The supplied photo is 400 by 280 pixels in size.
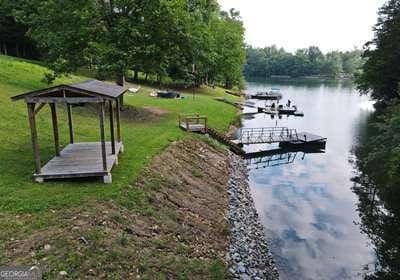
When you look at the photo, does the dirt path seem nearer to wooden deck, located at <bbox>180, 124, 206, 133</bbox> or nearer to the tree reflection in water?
the tree reflection in water

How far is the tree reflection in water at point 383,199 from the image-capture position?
46.1 feet

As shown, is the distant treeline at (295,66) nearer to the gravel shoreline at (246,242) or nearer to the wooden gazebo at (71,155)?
the gravel shoreline at (246,242)

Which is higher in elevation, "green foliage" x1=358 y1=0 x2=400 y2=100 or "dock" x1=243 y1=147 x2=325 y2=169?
"green foliage" x1=358 y1=0 x2=400 y2=100

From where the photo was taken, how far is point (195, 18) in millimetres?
28859

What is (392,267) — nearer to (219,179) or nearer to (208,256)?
(208,256)

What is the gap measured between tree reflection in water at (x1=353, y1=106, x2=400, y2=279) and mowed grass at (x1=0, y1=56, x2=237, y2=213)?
973 centimetres

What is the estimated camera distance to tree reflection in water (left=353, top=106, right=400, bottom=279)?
14.1 meters

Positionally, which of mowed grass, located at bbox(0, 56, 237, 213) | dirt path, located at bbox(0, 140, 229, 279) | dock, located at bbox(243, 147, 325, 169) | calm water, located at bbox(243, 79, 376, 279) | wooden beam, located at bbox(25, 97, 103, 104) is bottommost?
dock, located at bbox(243, 147, 325, 169)

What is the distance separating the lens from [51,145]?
1728 centimetres

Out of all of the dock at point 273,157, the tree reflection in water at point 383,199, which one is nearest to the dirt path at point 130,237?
the tree reflection in water at point 383,199

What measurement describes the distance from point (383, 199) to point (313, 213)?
4.59 metres

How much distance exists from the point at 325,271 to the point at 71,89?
10.9 meters

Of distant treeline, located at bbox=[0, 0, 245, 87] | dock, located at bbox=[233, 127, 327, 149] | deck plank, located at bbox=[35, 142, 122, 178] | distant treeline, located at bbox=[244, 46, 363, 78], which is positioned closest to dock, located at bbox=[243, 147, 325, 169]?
dock, located at bbox=[233, 127, 327, 149]

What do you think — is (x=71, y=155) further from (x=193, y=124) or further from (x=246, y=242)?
(x=193, y=124)
